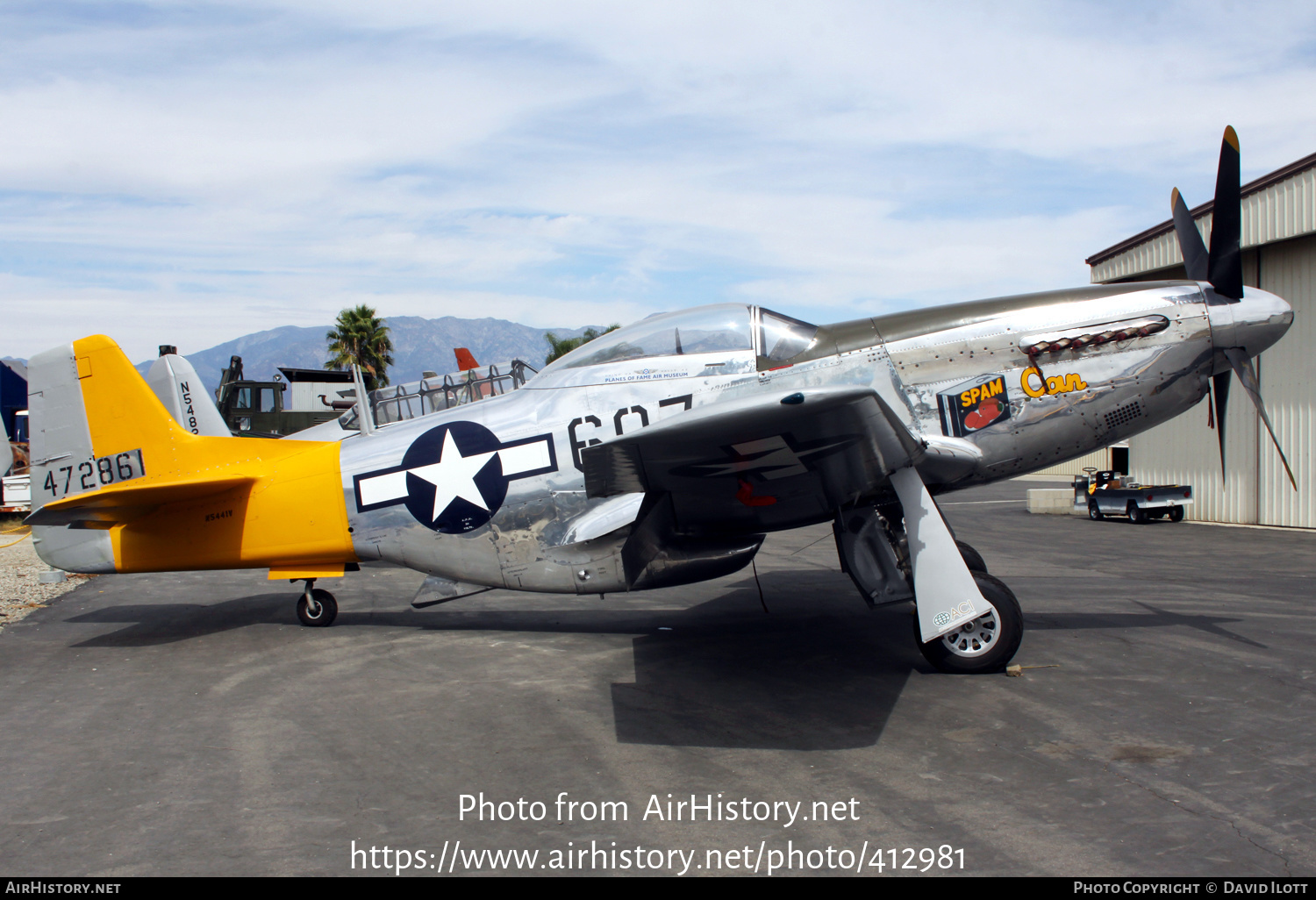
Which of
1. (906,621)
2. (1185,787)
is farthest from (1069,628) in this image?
(1185,787)

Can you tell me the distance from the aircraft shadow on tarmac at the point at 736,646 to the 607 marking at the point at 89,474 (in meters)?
1.48

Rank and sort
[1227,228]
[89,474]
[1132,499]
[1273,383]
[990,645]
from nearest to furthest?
[990,645], [1227,228], [89,474], [1273,383], [1132,499]

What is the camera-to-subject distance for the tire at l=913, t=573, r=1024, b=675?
555 centimetres

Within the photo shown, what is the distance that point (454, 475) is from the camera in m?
6.86

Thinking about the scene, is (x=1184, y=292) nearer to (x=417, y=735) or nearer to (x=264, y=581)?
(x=417, y=735)

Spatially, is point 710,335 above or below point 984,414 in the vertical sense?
above

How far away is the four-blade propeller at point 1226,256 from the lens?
6.03m

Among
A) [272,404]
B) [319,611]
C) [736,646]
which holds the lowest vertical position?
[736,646]

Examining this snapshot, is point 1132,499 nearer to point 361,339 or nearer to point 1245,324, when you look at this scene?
point 1245,324

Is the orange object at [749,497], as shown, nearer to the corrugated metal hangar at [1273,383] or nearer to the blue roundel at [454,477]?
the blue roundel at [454,477]

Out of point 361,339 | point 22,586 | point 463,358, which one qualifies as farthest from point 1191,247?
point 361,339

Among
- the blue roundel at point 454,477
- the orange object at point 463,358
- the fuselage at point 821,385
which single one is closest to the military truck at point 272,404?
the orange object at point 463,358

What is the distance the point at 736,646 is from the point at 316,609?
4.23m
